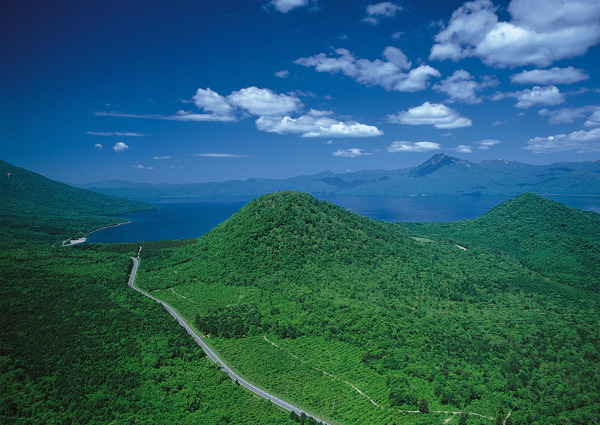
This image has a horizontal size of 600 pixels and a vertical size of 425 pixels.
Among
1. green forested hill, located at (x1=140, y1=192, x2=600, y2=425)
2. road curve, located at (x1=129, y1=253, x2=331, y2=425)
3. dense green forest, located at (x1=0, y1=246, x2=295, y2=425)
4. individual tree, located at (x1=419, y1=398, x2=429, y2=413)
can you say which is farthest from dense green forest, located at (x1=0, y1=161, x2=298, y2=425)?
individual tree, located at (x1=419, y1=398, x2=429, y2=413)

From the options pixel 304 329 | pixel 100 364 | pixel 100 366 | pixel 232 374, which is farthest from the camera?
pixel 304 329

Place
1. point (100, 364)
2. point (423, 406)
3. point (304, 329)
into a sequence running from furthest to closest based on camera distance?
point (304, 329), point (100, 364), point (423, 406)

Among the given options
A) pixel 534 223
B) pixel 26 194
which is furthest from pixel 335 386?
pixel 26 194

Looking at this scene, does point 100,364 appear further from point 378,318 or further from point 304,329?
point 378,318

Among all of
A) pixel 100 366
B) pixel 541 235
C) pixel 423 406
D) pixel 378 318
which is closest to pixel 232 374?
pixel 100 366

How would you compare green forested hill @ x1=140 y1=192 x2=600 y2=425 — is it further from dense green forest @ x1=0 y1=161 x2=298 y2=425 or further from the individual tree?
dense green forest @ x1=0 y1=161 x2=298 y2=425

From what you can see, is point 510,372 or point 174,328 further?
point 174,328

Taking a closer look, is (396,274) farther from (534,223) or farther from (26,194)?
(26,194)

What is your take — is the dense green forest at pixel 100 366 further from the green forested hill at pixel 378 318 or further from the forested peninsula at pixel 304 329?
the green forested hill at pixel 378 318
